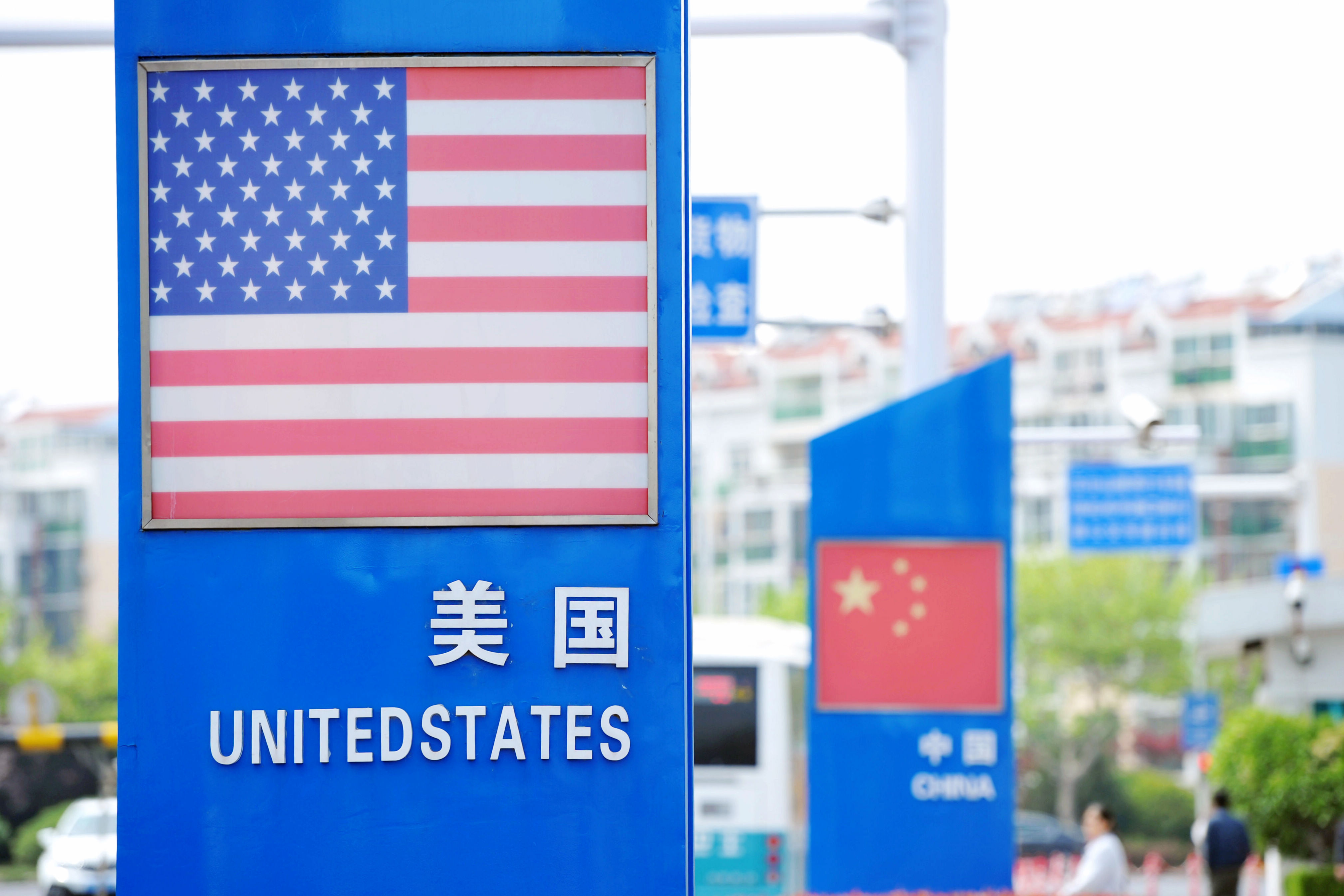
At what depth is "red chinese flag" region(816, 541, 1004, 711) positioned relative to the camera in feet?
30.9

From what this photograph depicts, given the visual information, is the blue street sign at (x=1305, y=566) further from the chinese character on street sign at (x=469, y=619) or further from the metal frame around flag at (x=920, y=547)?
the chinese character on street sign at (x=469, y=619)

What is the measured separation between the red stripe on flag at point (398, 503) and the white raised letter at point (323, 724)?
1.40 feet

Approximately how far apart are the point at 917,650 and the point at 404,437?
20.5 ft

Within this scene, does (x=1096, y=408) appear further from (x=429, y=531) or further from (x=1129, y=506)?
(x=429, y=531)

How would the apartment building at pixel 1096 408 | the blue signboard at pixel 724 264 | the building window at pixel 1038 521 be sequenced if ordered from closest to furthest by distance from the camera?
the blue signboard at pixel 724 264
the apartment building at pixel 1096 408
the building window at pixel 1038 521

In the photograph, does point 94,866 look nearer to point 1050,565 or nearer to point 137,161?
point 137,161

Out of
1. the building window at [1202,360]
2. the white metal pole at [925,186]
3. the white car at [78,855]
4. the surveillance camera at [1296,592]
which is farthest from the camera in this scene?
the building window at [1202,360]

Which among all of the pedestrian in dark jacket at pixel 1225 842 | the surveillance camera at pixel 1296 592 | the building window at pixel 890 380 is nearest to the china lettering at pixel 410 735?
the pedestrian in dark jacket at pixel 1225 842

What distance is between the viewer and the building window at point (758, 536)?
226ft

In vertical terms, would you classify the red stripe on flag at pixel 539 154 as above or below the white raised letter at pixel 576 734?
above

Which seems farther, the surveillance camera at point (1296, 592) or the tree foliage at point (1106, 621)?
the tree foliage at point (1106, 621)

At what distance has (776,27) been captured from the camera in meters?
9.38

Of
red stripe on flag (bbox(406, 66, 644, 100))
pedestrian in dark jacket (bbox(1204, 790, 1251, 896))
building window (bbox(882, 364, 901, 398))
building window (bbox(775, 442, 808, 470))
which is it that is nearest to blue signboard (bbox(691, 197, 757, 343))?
pedestrian in dark jacket (bbox(1204, 790, 1251, 896))

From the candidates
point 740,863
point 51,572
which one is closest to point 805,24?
point 740,863
